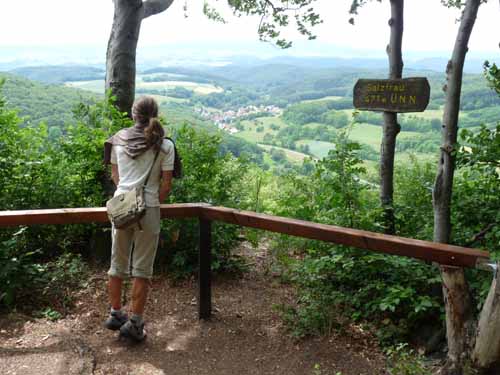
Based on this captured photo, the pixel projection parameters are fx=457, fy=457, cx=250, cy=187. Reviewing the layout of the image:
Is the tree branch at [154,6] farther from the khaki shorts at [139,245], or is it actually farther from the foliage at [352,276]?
the khaki shorts at [139,245]

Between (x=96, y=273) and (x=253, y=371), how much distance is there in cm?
232

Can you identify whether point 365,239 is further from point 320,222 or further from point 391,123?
point 391,123

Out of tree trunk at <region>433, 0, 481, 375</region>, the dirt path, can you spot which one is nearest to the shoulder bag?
the dirt path

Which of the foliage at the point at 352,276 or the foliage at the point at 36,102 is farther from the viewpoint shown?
the foliage at the point at 36,102

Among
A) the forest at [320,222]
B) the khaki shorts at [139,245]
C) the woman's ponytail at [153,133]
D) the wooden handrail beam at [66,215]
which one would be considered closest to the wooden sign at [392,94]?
the forest at [320,222]

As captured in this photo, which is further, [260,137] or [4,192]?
[260,137]

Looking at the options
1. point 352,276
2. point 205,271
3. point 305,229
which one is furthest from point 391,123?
point 205,271

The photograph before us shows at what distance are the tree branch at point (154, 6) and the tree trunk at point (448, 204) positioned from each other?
12.6 feet

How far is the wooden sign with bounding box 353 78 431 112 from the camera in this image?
3.97m

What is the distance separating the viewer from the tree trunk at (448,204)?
2.69 meters

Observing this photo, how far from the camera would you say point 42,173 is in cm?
464

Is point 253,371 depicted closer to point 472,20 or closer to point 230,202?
point 230,202

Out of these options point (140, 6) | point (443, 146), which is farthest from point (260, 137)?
point (443, 146)

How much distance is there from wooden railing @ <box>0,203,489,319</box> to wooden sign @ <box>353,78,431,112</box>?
160 cm
